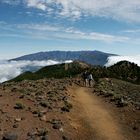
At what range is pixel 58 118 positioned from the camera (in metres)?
26.8

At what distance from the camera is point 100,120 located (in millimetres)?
28094

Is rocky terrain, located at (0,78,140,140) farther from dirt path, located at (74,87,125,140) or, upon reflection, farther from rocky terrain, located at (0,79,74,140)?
dirt path, located at (74,87,125,140)

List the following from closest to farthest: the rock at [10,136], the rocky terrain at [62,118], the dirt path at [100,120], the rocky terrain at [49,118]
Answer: the rock at [10,136], the rocky terrain at [49,118], the rocky terrain at [62,118], the dirt path at [100,120]

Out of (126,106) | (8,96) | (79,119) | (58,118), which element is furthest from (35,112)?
(126,106)

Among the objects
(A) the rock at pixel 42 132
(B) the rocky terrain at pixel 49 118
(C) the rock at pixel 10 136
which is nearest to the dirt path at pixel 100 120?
(B) the rocky terrain at pixel 49 118

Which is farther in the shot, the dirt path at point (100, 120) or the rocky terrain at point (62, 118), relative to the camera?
the dirt path at point (100, 120)

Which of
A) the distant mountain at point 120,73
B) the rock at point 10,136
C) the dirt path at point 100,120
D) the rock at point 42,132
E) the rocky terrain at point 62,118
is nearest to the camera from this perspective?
the rock at point 10,136

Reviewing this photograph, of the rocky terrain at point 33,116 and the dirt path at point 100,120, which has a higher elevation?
the rocky terrain at point 33,116

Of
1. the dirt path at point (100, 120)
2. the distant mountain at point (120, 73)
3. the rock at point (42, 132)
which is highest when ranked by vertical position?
the rock at point (42, 132)

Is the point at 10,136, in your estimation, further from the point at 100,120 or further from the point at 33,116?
the point at 100,120

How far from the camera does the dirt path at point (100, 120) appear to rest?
23750 mm

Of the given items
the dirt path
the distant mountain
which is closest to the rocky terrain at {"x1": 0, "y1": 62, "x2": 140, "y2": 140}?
the dirt path

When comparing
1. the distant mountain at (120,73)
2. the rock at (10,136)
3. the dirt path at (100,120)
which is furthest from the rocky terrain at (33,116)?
the distant mountain at (120,73)

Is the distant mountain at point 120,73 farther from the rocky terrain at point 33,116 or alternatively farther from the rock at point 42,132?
the rock at point 42,132
